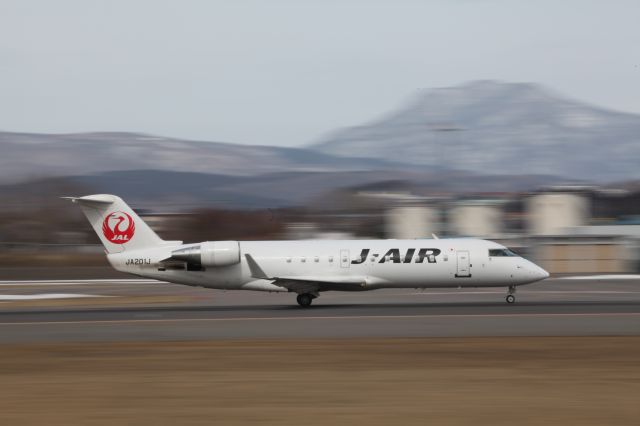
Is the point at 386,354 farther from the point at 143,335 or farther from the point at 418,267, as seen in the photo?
the point at 418,267

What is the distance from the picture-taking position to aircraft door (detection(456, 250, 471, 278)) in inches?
1259

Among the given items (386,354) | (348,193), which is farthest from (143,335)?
(348,193)

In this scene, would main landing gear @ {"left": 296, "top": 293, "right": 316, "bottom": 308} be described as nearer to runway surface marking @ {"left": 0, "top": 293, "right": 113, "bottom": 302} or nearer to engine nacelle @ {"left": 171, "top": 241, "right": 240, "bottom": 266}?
engine nacelle @ {"left": 171, "top": 241, "right": 240, "bottom": 266}

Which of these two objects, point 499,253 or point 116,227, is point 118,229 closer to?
point 116,227

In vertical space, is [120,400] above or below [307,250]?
below

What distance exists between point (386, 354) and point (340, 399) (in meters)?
5.19

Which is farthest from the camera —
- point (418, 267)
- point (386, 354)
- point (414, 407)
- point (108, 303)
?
point (108, 303)

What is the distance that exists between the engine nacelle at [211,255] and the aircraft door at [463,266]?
8.52m

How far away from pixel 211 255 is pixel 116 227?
4.17 meters

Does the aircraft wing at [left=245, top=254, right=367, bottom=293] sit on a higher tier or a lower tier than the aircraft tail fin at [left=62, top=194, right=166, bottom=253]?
lower

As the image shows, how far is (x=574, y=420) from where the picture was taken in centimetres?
1209

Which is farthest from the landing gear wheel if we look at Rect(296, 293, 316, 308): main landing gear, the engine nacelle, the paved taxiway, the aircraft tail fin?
the aircraft tail fin

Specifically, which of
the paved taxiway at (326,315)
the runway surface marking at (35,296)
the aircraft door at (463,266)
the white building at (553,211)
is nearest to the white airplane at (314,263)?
the aircraft door at (463,266)

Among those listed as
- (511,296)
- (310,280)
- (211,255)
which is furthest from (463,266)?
(211,255)
